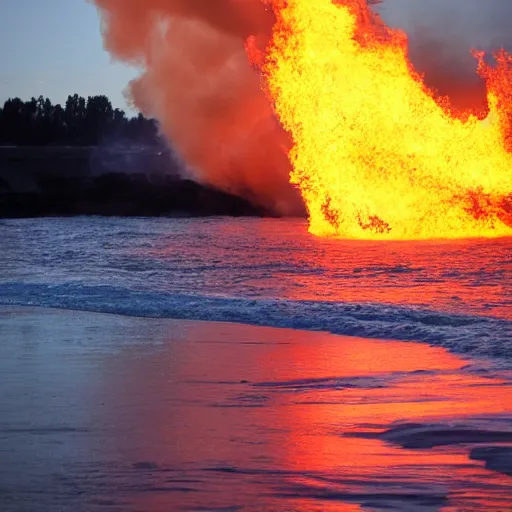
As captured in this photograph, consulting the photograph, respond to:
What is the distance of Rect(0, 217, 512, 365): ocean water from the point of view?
9.84m

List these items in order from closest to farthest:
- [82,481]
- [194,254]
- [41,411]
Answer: [82,481], [41,411], [194,254]

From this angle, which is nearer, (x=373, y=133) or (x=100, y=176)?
(x=373, y=133)

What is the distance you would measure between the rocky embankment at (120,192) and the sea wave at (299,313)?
18500 millimetres

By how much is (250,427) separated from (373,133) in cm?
1555

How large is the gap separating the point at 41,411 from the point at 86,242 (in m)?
15.1

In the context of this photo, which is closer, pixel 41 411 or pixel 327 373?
pixel 41 411

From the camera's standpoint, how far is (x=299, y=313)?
Result: 10.5 meters

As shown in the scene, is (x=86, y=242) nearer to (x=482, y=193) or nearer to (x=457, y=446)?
(x=482, y=193)

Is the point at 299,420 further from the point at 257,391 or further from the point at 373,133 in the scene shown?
the point at 373,133

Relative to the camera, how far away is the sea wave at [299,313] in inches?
344

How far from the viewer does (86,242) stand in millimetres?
20672

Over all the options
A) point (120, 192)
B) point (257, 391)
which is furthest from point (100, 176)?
point (257, 391)

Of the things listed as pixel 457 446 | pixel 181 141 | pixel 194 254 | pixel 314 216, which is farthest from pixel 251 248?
pixel 457 446

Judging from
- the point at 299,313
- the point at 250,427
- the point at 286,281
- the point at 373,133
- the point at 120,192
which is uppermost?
the point at 373,133
